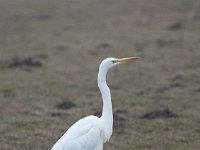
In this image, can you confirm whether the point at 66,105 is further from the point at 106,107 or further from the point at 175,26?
the point at 175,26

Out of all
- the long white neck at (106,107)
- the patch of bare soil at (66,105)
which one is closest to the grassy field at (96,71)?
the patch of bare soil at (66,105)

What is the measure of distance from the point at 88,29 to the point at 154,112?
11.5 m

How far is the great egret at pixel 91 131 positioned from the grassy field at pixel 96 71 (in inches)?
69.5

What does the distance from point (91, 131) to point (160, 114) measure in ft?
13.1

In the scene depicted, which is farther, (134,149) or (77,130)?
(134,149)

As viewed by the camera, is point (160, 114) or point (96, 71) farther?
point (96, 71)

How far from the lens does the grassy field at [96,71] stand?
406 inches

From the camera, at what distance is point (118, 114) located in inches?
450

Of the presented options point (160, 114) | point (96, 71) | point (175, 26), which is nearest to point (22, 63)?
point (96, 71)

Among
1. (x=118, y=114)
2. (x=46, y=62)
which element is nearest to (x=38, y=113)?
(x=118, y=114)

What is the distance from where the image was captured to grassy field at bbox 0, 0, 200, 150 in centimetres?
1031

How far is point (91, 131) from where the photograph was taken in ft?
24.8

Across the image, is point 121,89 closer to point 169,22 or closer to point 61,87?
point 61,87

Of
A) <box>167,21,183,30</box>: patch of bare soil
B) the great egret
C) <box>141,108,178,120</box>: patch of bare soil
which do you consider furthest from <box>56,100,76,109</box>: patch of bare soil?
<box>167,21,183,30</box>: patch of bare soil
